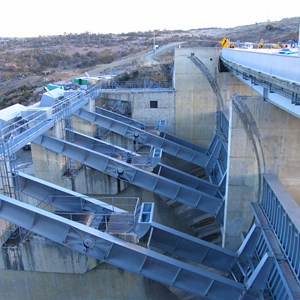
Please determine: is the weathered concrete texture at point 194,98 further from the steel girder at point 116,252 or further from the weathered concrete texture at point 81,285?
the steel girder at point 116,252

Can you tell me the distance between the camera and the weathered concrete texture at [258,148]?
910 centimetres

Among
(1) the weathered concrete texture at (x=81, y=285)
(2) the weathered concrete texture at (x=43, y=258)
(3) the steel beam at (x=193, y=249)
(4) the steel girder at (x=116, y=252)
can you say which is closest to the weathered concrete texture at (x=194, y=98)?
(3) the steel beam at (x=193, y=249)

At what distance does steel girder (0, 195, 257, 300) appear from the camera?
25.6 ft

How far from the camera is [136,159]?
14203 millimetres

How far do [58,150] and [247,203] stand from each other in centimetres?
682

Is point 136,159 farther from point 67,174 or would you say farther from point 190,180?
point 67,174

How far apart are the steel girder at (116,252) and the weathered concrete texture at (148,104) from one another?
13421 mm

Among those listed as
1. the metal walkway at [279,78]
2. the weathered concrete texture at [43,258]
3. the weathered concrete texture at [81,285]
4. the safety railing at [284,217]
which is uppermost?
the metal walkway at [279,78]

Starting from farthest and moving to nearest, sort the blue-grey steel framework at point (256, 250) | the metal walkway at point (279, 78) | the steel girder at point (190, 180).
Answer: the steel girder at point (190, 180), the blue-grey steel framework at point (256, 250), the metal walkway at point (279, 78)

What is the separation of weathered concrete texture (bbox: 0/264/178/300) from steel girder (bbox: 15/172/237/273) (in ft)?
3.67

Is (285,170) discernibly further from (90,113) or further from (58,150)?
(90,113)

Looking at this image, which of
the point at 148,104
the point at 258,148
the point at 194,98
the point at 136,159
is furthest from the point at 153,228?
the point at 148,104

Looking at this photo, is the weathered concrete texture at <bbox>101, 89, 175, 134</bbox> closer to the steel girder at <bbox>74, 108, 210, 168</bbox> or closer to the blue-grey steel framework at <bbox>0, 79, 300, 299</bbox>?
the steel girder at <bbox>74, 108, 210, 168</bbox>

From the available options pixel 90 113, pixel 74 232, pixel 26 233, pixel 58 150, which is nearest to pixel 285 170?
pixel 74 232
